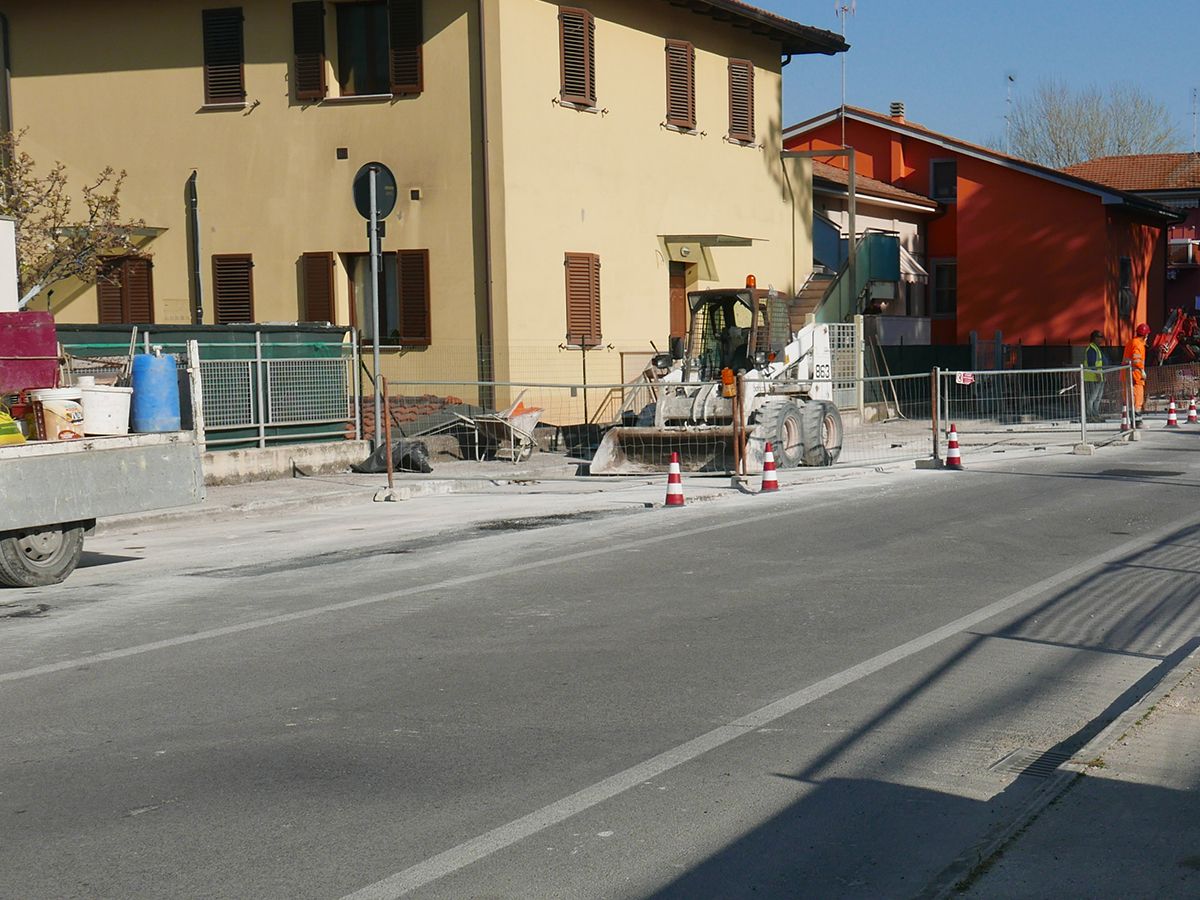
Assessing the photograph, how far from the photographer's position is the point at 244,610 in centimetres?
1046

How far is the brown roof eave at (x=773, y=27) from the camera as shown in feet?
93.8

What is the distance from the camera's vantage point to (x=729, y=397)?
68.6ft

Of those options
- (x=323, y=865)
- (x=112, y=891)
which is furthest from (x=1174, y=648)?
(x=112, y=891)

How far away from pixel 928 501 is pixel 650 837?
1145cm

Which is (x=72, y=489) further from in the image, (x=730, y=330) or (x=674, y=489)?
(x=730, y=330)

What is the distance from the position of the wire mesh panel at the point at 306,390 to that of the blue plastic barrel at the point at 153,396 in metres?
7.95

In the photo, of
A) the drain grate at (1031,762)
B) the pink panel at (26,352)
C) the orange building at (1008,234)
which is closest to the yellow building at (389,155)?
the pink panel at (26,352)

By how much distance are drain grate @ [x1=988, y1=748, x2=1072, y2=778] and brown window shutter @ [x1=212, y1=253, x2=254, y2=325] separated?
2154cm

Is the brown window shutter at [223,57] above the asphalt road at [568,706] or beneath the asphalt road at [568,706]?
above

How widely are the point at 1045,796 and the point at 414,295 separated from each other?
20635 mm

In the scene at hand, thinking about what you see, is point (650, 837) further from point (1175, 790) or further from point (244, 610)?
point (244, 610)

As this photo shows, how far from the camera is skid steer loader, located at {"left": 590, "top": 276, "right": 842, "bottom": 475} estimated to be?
2066cm

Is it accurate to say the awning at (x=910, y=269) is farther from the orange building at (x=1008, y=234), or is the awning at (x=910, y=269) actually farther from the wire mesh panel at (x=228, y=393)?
the wire mesh panel at (x=228, y=393)

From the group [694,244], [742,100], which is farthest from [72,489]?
[742,100]
